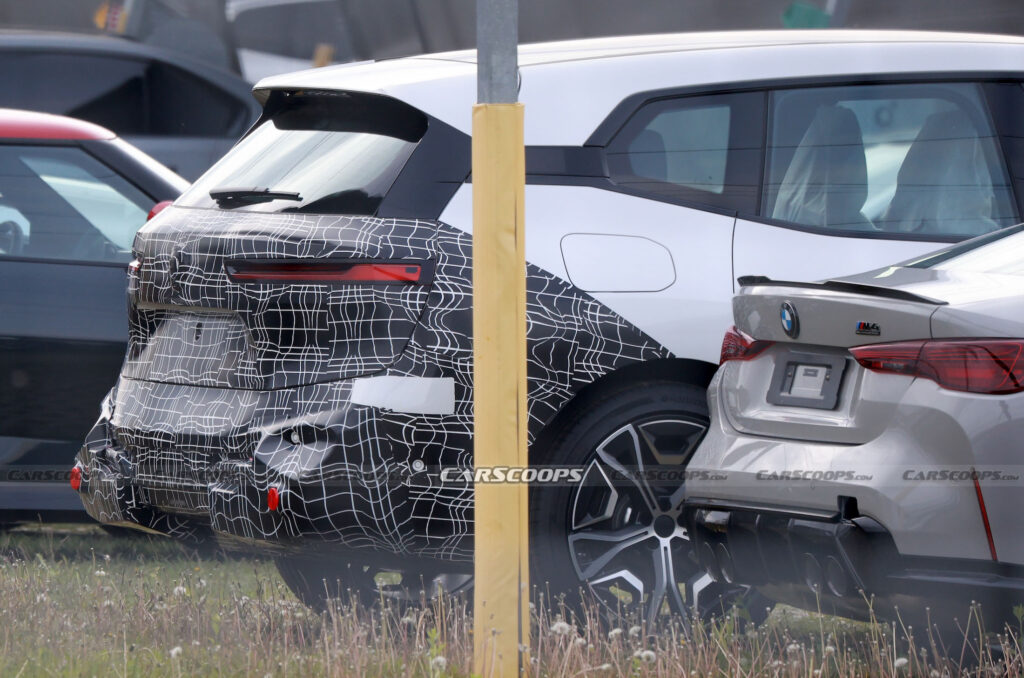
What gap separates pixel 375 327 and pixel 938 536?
1511mm

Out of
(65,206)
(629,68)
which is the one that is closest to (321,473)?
(629,68)

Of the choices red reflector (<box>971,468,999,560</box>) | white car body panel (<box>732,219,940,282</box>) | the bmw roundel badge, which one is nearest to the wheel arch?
white car body panel (<box>732,219,940,282</box>)

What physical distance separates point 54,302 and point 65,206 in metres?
0.43

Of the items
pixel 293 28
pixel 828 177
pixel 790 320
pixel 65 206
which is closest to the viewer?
pixel 790 320

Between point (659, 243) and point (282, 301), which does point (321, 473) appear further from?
point (659, 243)

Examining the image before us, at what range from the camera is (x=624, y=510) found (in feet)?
13.1

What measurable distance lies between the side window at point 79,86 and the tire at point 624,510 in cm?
727

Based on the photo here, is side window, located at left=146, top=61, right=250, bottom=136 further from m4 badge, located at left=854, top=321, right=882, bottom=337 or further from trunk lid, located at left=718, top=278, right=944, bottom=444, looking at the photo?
m4 badge, located at left=854, top=321, right=882, bottom=337

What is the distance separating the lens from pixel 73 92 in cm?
1035

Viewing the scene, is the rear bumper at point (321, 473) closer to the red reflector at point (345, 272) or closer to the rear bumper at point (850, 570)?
the red reflector at point (345, 272)

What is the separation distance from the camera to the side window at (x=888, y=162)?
13.8ft

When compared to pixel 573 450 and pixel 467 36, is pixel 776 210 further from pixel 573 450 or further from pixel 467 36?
pixel 467 36

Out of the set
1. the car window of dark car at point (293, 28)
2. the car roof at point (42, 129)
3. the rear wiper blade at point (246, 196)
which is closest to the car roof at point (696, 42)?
the rear wiper blade at point (246, 196)

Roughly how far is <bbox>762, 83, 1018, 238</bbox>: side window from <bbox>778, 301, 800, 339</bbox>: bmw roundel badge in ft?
2.36
